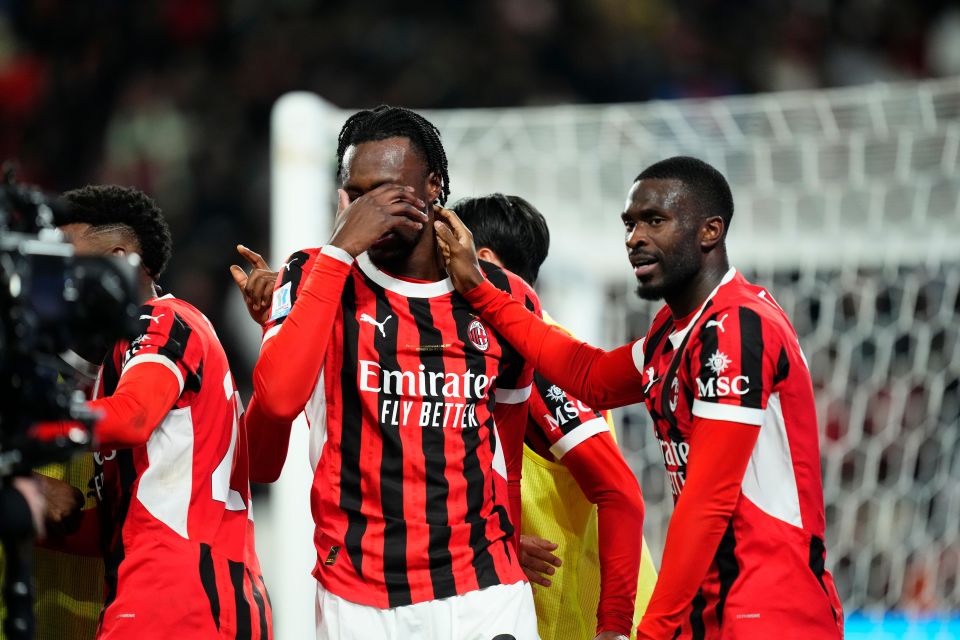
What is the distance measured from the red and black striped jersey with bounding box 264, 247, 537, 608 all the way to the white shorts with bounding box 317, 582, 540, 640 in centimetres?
2

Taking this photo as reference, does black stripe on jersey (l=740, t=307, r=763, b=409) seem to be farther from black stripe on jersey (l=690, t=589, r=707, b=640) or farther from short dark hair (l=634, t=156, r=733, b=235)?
black stripe on jersey (l=690, t=589, r=707, b=640)

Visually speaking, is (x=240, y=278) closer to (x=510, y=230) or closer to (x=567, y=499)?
(x=510, y=230)

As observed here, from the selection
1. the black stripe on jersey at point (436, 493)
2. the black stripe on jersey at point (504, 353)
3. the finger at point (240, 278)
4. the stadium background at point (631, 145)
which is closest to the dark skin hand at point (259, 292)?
the finger at point (240, 278)

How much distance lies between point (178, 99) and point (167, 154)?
57 cm

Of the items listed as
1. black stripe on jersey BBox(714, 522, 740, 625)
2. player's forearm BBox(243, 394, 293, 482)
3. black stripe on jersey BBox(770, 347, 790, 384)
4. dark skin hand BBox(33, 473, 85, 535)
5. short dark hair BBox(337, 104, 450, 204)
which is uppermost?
short dark hair BBox(337, 104, 450, 204)

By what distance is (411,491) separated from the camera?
2381mm

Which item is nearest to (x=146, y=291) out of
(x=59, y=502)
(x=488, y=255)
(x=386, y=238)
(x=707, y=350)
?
(x=59, y=502)

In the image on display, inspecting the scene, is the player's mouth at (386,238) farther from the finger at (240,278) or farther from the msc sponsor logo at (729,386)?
the msc sponsor logo at (729,386)

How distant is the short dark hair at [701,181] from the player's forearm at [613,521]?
2.26 feet

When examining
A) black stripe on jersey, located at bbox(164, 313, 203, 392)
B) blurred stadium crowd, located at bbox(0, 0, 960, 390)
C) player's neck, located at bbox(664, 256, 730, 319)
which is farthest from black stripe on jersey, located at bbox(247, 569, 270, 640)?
blurred stadium crowd, located at bbox(0, 0, 960, 390)

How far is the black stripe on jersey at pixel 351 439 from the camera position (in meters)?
2.36

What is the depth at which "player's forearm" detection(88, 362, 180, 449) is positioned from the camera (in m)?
2.26

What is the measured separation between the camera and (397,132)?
98.3 inches

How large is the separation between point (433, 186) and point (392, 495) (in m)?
0.69
